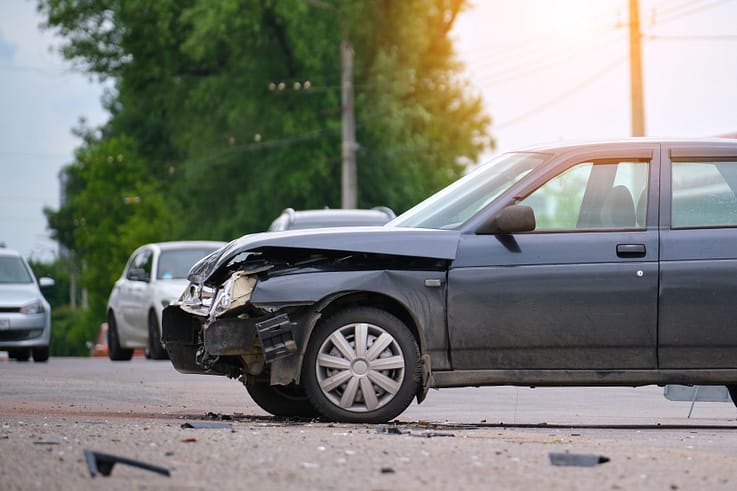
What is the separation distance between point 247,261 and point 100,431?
1.93m

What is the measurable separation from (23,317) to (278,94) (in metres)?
23.5

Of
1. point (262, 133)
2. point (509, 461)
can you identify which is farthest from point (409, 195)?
point (509, 461)

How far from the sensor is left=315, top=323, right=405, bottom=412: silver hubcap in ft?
32.7

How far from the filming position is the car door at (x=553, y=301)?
33.1 ft

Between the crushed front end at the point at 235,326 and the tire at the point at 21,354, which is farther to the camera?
the tire at the point at 21,354

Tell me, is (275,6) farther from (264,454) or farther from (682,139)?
(264,454)

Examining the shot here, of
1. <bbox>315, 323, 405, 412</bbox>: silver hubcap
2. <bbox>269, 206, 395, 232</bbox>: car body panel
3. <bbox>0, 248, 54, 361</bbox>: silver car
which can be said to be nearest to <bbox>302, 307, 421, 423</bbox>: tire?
<bbox>315, 323, 405, 412</bbox>: silver hubcap

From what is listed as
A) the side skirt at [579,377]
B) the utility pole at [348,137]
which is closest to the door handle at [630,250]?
the side skirt at [579,377]

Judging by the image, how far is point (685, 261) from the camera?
10188 mm

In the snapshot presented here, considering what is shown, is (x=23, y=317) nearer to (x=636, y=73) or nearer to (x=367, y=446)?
(x=636, y=73)

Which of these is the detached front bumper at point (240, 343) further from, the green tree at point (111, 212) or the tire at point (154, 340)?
the green tree at point (111, 212)

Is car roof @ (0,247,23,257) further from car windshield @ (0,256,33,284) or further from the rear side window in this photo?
the rear side window

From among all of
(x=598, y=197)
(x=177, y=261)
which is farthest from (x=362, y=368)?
(x=177, y=261)

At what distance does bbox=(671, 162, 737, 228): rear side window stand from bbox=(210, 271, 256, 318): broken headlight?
2.59m
